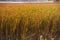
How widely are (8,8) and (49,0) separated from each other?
0.32m

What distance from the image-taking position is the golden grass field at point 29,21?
1.04m

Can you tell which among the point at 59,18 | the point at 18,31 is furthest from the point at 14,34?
the point at 59,18

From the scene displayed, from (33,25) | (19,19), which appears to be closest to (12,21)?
(19,19)

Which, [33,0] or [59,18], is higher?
[33,0]

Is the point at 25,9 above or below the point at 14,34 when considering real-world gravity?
above

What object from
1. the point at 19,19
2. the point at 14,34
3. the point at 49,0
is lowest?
the point at 14,34

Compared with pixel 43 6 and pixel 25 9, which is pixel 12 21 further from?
pixel 43 6

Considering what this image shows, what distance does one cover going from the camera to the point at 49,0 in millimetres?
1056

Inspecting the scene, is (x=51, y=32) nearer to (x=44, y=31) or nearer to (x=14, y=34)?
(x=44, y=31)

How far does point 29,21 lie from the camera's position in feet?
3.48

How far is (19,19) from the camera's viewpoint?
106 cm

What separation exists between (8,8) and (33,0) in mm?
198

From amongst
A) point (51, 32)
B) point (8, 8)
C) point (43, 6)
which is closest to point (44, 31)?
point (51, 32)

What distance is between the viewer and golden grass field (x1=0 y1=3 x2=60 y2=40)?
1.04 metres
